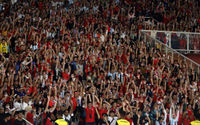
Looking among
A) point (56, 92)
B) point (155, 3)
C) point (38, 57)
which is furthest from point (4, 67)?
point (155, 3)

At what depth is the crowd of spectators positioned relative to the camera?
13336 millimetres

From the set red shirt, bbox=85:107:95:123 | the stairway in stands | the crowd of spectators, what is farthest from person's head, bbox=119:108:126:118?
the stairway in stands

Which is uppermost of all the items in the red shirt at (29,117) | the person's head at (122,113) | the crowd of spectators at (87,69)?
the crowd of spectators at (87,69)

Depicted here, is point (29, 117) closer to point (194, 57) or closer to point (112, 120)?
point (112, 120)

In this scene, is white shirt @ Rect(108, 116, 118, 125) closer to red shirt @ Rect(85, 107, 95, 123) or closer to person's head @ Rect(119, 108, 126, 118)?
red shirt @ Rect(85, 107, 95, 123)

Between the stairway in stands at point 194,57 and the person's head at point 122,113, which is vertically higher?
the stairway in stands at point 194,57

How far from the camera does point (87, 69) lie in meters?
16.5

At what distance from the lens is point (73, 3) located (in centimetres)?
2223

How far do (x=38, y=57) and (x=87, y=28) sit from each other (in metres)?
4.36

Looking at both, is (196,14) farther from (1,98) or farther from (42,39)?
(1,98)

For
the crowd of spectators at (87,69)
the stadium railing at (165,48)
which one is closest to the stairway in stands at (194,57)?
the stadium railing at (165,48)

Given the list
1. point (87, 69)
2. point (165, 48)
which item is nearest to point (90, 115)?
point (87, 69)

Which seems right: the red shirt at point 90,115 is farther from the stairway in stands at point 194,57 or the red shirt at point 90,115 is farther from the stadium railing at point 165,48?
the stairway in stands at point 194,57

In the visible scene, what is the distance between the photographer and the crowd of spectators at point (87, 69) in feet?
43.8
